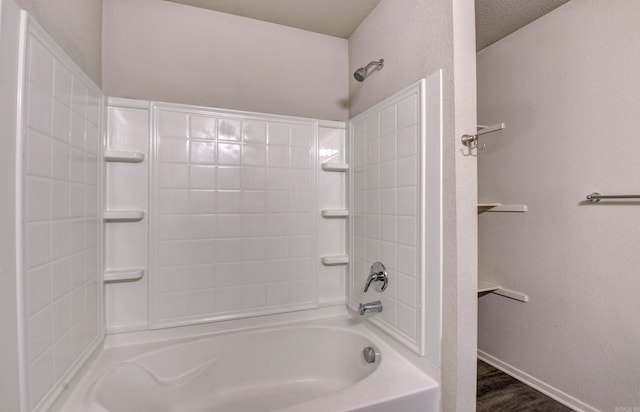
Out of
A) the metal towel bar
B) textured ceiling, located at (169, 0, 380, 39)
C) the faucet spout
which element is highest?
textured ceiling, located at (169, 0, 380, 39)

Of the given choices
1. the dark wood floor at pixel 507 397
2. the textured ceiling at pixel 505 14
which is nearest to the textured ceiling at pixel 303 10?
the textured ceiling at pixel 505 14

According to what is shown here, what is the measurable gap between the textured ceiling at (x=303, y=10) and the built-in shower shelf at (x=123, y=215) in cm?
121

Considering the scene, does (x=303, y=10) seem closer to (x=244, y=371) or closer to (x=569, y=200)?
(x=569, y=200)

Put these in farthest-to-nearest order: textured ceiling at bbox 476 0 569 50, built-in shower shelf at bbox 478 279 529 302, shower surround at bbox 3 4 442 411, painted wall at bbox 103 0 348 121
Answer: built-in shower shelf at bbox 478 279 529 302
textured ceiling at bbox 476 0 569 50
painted wall at bbox 103 0 348 121
shower surround at bbox 3 4 442 411

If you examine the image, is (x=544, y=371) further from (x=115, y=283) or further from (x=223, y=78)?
(x=223, y=78)

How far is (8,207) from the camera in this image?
725mm

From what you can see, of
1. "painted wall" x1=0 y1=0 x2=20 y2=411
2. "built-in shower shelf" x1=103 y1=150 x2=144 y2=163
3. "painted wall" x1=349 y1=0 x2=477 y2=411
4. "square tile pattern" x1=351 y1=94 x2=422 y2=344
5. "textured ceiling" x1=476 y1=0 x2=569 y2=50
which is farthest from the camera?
"textured ceiling" x1=476 y1=0 x2=569 y2=50

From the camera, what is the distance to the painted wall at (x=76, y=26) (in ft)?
2.95

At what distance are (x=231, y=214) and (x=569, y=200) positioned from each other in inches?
76.8

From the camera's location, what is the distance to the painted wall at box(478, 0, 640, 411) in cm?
134

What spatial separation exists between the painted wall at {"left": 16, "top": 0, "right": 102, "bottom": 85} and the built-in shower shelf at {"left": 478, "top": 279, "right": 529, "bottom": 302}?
2.40m

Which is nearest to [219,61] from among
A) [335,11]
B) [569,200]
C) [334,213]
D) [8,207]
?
[335,11]

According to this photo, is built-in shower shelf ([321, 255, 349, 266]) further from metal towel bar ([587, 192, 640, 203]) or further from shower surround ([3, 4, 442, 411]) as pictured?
metal towel bar ([587, 192, 640, 203])

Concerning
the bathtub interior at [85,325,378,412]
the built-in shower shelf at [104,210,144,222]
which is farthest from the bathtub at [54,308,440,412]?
the built-in shower shelf at [104,210,144,222]
